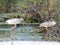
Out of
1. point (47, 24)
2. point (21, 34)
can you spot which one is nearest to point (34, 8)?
point (47, 24)

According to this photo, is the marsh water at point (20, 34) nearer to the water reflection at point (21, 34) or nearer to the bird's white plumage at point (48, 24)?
the water reflection at point (21, 34)

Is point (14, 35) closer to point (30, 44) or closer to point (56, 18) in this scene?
point (30, 44)

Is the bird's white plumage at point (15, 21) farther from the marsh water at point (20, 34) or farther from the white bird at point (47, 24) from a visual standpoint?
the white bird at point (47, 24)

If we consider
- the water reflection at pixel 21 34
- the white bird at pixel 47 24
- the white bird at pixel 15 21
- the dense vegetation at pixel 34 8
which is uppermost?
the dense vegetation at pixel 34 8

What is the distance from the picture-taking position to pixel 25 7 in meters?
2.06

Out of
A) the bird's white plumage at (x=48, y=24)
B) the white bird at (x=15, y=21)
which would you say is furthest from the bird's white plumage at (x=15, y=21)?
the bird's white plumage at (x=48, y=24)

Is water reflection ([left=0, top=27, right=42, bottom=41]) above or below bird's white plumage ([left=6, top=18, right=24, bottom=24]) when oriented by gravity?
below

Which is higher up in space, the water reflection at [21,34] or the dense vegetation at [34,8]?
the dense vegetation at [34,8]

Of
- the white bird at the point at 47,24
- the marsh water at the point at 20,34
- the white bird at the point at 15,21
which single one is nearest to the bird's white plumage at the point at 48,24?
the white bird at the point at 47,24

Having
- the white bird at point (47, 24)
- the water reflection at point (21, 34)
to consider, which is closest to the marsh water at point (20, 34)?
the water reflection at point (21, 34)

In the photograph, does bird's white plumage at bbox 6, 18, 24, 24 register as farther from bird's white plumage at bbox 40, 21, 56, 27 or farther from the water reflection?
bird's white plumage at bbox 40, 21, 56, 27

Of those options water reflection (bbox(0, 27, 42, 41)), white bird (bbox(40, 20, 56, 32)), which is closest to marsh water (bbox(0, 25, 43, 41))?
water reflection (bbox(0, 27, 42, 41))

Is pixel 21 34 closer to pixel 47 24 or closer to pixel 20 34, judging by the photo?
pixel 20 34

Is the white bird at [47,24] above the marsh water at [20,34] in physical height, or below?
above
